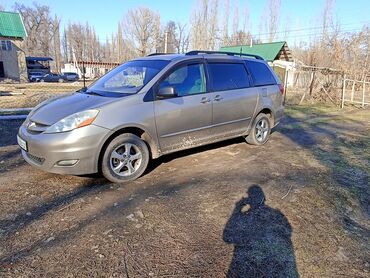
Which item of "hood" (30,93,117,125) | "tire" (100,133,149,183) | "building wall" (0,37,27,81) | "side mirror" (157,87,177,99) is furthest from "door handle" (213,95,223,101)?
"building wall" (0,37,27,81)

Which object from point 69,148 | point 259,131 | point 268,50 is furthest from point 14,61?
point 69,148

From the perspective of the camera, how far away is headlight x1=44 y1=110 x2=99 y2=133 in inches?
149

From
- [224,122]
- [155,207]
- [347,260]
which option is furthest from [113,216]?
[224,122]

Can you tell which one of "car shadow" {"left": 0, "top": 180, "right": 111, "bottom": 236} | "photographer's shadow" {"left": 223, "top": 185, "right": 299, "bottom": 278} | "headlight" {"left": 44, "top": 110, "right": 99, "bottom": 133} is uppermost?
"headlight" {"left": 44, "top": 110, "right": 99, "bottom": 133}

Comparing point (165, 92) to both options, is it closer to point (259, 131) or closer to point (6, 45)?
point (259, 131)

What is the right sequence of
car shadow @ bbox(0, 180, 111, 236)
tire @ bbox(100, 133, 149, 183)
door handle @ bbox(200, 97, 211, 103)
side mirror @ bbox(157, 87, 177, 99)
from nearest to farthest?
car shadow @ bbox(0, 180, 111, 236), tire @ bbox(100, 133, 149, 183), side mirror @ bbox(157, 87, 177, 99), door handle @ bbox(200, 97, 211, 103)

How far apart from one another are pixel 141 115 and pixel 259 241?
231 centimetres

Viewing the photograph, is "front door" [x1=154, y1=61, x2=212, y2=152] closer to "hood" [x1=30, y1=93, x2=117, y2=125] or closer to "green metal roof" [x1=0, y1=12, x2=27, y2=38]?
"hood" [x1=30, y1=93, x2=117, y2=125]

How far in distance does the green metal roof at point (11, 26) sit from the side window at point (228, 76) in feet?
128

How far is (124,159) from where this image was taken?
4199mm

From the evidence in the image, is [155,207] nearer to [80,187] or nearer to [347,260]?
[80,187]

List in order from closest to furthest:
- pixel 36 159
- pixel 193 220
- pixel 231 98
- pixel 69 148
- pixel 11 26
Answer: pixel 193 220 < pixel 69 148 < pixel 36 159 < pixel 231 98 < pixel 11 26

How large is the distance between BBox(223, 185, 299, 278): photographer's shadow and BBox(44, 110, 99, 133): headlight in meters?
2.16

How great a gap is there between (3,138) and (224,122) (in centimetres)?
462
